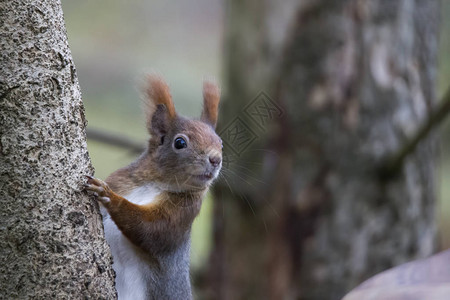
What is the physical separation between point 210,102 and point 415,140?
96cm

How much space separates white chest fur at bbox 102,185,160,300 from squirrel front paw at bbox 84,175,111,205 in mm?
248

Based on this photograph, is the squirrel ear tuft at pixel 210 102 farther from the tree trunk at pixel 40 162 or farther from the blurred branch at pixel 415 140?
the blurred branch at pixel 415 140

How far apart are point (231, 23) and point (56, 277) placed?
6.22 feet

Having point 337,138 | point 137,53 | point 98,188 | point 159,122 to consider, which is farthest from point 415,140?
point 137,53

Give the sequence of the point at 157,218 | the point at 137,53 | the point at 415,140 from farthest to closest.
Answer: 1. the point at 137,53
2. the point at 415,140
3. the point at 157,218

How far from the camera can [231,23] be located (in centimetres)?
271

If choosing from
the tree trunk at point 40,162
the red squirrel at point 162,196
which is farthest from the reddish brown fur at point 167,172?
the tree trunk at point 40,162

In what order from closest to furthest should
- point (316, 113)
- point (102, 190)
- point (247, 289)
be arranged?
point (102, 190), point (316, 113), point (247, 289)

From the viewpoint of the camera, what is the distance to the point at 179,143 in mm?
1531

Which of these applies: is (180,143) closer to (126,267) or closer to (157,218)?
Result: (157,218)

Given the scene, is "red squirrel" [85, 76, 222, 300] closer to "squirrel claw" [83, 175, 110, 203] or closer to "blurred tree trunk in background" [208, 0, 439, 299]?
"squirrel claw" [83, 175, 110, 203]

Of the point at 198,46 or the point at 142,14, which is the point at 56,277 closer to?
the point at 142,14

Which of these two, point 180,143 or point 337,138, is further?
point 337,138

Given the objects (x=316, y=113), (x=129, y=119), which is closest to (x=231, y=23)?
(x=316, y=113)
